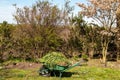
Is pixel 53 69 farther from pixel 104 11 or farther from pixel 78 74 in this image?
pixel 104 11

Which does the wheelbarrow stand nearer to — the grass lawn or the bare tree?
the grass lawn

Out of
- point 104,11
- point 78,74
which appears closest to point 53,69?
point 78,74

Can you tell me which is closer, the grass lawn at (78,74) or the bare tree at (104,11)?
the grass lawn at (78,74)

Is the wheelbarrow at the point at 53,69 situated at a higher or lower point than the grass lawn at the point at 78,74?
higher

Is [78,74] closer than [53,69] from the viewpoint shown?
No

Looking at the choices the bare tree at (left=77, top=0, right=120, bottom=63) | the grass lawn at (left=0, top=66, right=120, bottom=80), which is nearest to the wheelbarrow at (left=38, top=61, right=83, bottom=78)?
the grass lawn at (left=0, top=66, right=120, bottom=80)

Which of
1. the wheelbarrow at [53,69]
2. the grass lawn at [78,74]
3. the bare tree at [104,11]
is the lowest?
the grass lawn at [78,74]

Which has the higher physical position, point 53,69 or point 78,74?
point 53,69

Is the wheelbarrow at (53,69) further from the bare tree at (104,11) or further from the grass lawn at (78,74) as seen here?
the bare tree at (104,11)

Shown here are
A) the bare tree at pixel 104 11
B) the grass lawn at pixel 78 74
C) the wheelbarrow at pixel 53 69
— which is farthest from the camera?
the bare tree at pixel 104 11

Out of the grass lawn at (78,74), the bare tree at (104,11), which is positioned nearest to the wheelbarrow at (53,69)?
the grass lawn at (78,74)

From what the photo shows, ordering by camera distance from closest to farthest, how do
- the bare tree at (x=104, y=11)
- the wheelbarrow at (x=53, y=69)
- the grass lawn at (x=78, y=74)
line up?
the grass lawn at (x=78, y=74) → the wheelbarrow at (x=53, y=69) → the bare tree at (x=104, y=11)

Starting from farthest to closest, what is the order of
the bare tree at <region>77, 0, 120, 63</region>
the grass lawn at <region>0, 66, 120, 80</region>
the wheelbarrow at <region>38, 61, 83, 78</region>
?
the bare tree at <region>77, 0, 120, 63</region> < the wheelbarrow at <region>38, 61, 83, 78</region> < the grass lawn at <region>0, 66, 120, 80</region>

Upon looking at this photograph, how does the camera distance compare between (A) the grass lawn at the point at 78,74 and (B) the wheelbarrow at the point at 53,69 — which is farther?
(B) the wheelbarrow at the point at 53,69
